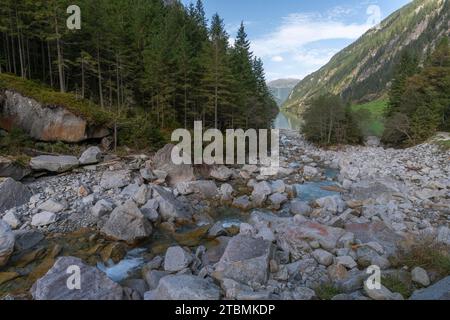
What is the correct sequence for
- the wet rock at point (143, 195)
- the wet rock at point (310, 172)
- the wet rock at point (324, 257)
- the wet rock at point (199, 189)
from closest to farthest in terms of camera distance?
the wet rock at point (324, 257)
the wet rock at point (143, 195)
the wet rock at point (199, 189)
the wet rock at point (310, 172)

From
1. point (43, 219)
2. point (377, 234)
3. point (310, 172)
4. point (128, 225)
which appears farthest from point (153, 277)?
point (310, 172)

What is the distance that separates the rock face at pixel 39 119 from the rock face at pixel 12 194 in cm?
658

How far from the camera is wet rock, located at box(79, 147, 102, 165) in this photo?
18.7 m

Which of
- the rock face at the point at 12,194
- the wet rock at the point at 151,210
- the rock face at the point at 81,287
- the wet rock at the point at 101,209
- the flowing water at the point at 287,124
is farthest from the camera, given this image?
the flowing water at the point at 287,124

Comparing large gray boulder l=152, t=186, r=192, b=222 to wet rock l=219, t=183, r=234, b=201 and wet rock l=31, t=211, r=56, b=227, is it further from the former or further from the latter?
wet rock l=31, t=211, r=56, b=227

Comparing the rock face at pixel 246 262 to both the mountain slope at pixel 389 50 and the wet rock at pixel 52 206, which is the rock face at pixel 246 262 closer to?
the wet rock at pixel 52 206

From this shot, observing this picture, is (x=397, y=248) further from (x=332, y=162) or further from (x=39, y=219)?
(x=332, y=162)

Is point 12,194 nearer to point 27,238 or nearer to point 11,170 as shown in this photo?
point 11,170

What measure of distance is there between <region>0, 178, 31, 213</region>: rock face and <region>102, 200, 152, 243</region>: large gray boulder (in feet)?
18.5

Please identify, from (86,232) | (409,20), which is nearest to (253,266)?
(86,232)

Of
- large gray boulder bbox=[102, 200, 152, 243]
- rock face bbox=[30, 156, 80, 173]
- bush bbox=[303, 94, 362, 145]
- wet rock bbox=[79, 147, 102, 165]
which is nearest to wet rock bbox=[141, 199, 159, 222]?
large gray boulder bbox=[102, 200, 152, 243]

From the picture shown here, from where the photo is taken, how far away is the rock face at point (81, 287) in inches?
274

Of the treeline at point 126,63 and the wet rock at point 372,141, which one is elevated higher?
the treeline at point 126,63

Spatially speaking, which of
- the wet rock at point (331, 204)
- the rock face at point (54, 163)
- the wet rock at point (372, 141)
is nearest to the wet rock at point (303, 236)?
the wet rock at point (331, 204)
